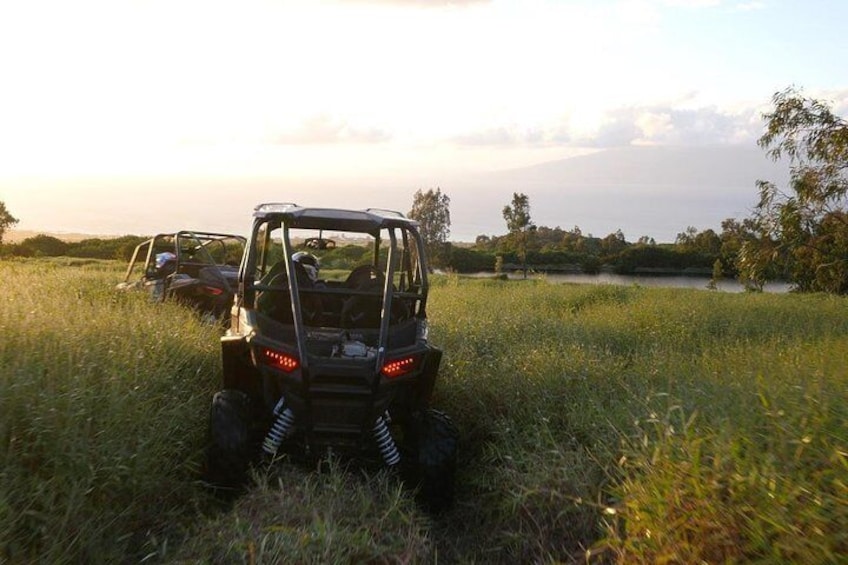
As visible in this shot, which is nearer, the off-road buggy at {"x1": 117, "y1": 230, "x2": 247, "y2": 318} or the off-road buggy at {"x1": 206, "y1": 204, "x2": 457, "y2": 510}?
the off-road buggy at {"x1": 206, "y1": 204, "x2": 457, "y2": 510}

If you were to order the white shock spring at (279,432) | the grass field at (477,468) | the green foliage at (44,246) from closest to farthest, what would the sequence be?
the grass field at (477,468), the white shock spring at (279,432), the green foliage at (44,246)

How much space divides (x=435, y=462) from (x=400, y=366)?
0.76 metres

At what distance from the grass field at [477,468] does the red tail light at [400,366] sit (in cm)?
78

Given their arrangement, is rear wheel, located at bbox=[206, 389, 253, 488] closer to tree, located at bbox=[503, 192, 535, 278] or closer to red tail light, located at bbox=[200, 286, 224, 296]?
red tail light, located at bbox=[200, 286, 224, 296]

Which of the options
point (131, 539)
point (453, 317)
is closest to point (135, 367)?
point (131, 539)

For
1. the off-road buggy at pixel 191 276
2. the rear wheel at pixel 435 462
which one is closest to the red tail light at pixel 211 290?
the off-road buggy at pixel 191 276

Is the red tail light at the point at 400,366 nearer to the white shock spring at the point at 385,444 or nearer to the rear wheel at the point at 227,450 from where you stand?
the white shock spring at the point at 385,444

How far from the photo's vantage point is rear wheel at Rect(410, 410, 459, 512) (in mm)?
5844

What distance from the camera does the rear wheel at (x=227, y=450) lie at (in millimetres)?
5621

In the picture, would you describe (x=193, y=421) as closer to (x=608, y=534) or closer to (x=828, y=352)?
(x=608, y=534)

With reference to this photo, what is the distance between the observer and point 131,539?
4.89 m

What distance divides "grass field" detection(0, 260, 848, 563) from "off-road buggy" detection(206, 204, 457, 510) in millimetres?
227

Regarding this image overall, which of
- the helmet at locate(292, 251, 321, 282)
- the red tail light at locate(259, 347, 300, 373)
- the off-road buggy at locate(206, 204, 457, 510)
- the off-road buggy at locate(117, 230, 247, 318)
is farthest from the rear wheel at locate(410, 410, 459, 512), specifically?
the off-road buggy at locate(117, 230, 247, 318)

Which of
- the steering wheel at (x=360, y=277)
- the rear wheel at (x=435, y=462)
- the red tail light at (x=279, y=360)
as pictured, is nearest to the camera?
the red tail light at (x=279, y=360)
